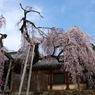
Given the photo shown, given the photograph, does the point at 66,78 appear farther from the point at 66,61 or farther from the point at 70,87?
the point at 66,61

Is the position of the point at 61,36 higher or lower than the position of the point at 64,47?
higher

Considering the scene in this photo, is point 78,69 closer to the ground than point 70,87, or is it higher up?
higher up

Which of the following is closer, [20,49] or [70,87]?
[20,49]

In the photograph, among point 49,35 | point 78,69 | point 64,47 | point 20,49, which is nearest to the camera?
point 78,69

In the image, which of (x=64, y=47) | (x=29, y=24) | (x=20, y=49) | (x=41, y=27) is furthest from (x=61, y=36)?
(x=20, y=49)

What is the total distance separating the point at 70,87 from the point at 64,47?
561 cm

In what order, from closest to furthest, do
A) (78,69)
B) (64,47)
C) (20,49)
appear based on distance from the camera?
(78,69), (64,47), (20,49)

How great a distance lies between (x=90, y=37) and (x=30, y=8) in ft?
15.2

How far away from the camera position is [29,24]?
927 cm

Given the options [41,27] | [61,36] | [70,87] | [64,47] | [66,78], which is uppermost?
[41,27]

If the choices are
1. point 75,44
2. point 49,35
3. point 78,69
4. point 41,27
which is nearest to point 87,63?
point 78,69

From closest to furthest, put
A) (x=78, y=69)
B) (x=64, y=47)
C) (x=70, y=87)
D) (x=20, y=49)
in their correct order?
(x=78, y=69) < (x=64, y=47) < (x=20, y=49) < (x=70, y=87)

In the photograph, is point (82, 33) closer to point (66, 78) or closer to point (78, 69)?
point (78, 69)

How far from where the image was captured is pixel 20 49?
10625 millimetres
